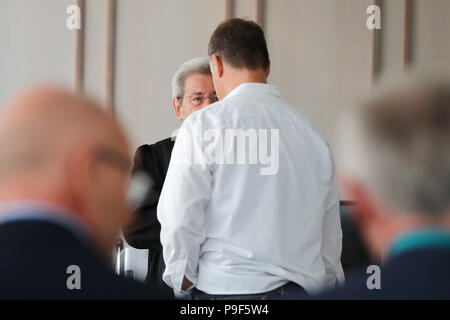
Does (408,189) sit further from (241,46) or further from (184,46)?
(184,46)

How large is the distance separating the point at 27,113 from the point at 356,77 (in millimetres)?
3626

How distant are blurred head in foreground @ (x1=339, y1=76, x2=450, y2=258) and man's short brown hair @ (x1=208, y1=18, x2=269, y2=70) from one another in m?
1.13

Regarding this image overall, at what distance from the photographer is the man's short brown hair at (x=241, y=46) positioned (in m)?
1.89

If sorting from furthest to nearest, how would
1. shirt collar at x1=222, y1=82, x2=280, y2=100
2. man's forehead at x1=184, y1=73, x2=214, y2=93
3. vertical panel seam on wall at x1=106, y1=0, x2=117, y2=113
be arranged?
vertical panel seam on wall at x1=106, y1=0, x2=117, y2=113, man's forehead at x1=184, y1=73, x2=214, y2=93, shirt collar at x1=222, y1=82, x2=280, y2=100

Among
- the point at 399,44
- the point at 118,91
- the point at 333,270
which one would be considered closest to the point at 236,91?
the point at 333,270

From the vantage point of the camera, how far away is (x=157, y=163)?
7.47 ft

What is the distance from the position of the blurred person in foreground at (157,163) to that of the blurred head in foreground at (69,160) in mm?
1315

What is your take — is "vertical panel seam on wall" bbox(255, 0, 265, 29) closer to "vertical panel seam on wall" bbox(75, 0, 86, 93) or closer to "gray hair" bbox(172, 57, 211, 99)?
"vertical panel seam on wall" bbox(75, 0, 86, 93)

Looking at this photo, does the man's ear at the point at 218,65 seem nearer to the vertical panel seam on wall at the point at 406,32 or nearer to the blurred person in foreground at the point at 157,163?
the blurred person in foreground at the point at 157,163

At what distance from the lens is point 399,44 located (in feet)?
13.7

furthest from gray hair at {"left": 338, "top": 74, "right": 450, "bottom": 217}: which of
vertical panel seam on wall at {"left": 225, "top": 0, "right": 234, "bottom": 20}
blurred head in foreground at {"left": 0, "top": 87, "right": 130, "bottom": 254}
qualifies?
vertical panel seam on wall at {"left": 225, "top": 0, "right": 234, "bottom": 20}

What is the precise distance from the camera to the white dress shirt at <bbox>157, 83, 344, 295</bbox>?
5.61 feet
